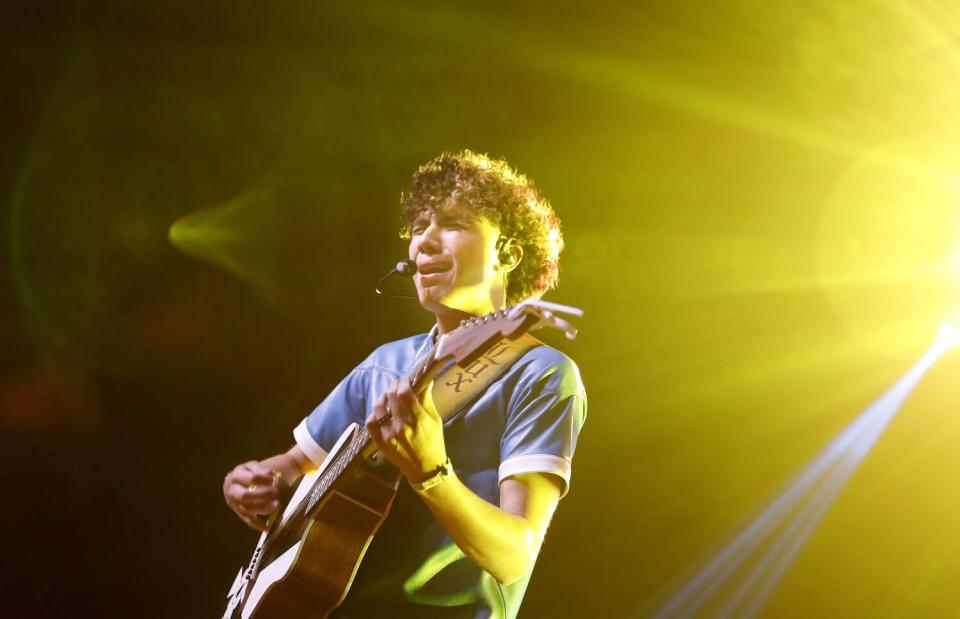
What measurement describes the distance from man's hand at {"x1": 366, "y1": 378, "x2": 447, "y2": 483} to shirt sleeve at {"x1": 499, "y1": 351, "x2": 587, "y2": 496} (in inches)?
9.4

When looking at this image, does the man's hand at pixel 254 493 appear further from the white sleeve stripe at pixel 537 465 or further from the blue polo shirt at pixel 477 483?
the white sleeve stripe at pixel 537 465

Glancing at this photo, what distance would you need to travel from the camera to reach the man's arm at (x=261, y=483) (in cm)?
193

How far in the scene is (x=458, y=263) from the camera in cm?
192

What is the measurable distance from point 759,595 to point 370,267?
199cm

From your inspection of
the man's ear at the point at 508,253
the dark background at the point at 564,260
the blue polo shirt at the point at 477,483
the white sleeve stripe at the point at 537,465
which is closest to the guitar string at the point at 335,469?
the blue polo shirt at the point at 477,483

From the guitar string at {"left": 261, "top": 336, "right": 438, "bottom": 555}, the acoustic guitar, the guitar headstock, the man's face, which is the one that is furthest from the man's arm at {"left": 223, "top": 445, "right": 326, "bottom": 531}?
the guitar headstock

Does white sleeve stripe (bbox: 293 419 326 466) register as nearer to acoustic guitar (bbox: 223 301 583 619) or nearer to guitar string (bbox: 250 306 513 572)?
guitar string (bbox: 250 306 513 572)

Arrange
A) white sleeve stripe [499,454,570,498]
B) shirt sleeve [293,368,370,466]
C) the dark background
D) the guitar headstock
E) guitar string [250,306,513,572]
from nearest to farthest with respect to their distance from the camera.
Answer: the guitar headstock → guitar string [250,306,513,572] → white sleeve stripe [499,454,570,498] → shirt sleeve [293,368,370,466] → the dark background

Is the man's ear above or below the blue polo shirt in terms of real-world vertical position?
above

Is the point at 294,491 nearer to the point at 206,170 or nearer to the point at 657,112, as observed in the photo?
the point at 206,170

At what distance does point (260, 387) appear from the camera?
2.98 metres

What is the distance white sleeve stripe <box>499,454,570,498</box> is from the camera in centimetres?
152

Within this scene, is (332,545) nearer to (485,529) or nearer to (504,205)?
(485,529)

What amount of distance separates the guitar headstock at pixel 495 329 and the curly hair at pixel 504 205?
0.73 m
